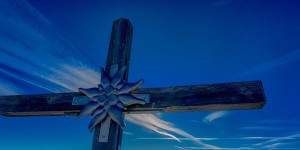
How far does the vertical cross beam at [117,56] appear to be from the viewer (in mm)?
3039

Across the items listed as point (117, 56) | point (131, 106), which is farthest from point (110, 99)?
point (117, 56)

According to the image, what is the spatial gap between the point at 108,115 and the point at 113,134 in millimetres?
249

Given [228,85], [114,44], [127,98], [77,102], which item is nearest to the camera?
[228,85]

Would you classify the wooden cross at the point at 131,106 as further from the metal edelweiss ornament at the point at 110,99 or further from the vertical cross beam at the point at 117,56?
the metal edelweiss ornament at the point at 110,99

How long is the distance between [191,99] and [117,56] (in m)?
1.28

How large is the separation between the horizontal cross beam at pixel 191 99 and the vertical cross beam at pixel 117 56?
34 centimetres

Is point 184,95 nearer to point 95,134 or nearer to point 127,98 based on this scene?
point 127,98

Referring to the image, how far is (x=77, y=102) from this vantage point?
3451 mm

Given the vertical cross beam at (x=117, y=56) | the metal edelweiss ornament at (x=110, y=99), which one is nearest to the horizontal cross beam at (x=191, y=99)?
the metal edelweiss ornament at (x=110, y=99)

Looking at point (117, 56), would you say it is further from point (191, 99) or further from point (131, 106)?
point (191, 99)

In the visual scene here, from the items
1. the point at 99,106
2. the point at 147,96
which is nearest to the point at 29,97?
the point at 99,106

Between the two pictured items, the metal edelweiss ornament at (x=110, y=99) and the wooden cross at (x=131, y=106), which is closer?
the wooden cross at (x=131, y=106)

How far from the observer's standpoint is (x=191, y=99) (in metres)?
2.94

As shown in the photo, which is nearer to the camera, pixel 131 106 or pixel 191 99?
pixel 191 99
